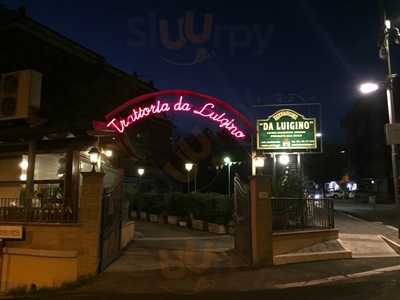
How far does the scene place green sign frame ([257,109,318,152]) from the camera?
55.5 ft

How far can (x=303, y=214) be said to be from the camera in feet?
45.5

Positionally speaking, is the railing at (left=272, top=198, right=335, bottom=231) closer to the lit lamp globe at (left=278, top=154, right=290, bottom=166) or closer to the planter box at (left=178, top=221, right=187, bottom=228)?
the lit lamp globe at (left=278, top=154, right=290, bottom=166)

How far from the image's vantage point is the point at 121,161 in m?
19.1

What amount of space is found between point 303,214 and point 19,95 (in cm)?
954

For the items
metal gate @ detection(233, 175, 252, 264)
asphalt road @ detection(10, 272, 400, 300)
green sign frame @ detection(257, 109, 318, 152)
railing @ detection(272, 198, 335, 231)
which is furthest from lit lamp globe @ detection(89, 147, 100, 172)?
green sign frame @ detection(257, 109, 318, 152)

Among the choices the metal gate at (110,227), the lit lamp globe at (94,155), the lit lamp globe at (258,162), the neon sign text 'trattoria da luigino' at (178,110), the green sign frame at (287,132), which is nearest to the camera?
the metal gate at (110,227)

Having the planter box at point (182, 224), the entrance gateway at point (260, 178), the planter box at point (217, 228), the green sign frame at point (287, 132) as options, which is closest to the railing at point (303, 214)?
the entrance gateway at point (260, 178)

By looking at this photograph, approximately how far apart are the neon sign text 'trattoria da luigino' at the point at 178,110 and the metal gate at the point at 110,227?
200cm

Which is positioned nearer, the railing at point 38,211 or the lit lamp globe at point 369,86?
the railing at point 38,211

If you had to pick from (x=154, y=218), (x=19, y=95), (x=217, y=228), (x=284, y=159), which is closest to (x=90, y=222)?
(x=19, y=95)

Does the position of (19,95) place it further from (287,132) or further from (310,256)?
(287,132)

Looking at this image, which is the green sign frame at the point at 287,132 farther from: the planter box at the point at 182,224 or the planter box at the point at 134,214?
the planter box at the point at 134,214

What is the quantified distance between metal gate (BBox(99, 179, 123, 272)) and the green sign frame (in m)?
6.44

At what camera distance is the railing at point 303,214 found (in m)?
13.3
